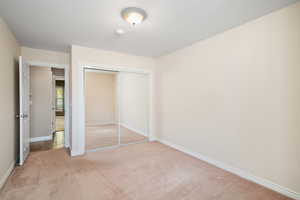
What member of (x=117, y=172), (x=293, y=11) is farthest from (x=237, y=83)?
(x=117, y=172)

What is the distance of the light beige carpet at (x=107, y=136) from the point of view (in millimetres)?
3809

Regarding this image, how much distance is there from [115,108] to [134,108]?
0.66 meters

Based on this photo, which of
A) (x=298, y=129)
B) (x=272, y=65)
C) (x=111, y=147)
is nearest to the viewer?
(x=298, y=129)

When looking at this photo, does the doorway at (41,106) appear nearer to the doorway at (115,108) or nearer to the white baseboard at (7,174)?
the doorway at (115,108)

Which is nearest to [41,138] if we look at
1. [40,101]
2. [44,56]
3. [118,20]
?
[40,101]

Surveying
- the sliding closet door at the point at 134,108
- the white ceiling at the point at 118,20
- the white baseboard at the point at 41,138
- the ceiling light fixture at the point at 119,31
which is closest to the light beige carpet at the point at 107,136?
the sliding closet door at the point at 134,108

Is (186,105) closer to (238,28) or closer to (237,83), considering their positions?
(237,83)

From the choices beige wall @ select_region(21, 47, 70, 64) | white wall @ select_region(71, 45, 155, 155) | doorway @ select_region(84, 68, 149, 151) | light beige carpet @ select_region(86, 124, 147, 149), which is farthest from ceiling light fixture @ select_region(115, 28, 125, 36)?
light beige carpet @ select_region(86, 124, 147, 149)

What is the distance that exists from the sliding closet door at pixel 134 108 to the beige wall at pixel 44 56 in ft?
5.53

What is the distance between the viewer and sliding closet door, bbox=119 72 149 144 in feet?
13.8

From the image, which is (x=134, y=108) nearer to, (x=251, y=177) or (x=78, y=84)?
(x=78, y=84)

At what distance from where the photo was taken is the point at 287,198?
6.23 ft

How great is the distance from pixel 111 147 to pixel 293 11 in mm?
4176

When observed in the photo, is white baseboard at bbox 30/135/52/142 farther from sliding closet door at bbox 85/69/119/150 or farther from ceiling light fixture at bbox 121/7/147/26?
ceiling light fixture at bbox 121/7/147/26
